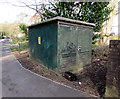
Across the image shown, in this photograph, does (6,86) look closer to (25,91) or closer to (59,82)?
(25,91)

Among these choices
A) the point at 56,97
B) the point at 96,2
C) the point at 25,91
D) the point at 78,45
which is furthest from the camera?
the point at 96,2

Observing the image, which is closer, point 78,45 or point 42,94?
point 42,94

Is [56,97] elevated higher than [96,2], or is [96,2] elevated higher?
[96,2]

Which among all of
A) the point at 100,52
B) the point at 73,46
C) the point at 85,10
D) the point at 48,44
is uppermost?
the point at 85,10

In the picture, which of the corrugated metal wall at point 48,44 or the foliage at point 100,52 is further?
the foliage at point 100,52

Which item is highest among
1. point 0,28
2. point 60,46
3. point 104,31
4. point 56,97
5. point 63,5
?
point 0,28

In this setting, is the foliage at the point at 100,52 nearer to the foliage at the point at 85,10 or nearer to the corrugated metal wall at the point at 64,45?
the corrugated metal wall at the point at 64,45

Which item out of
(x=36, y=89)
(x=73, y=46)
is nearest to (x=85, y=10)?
(x=73, y=46)

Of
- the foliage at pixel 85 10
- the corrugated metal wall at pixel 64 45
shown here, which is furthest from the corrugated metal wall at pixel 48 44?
the foliage at pixel 85 10

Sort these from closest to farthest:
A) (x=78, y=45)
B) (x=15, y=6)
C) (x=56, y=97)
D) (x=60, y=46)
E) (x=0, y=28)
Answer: (x=56, y=97) < (x=60, y=46) < (x=78, y=45) < (x=15, y=6) < (x=0, y=28)

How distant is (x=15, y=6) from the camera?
9.49 metres

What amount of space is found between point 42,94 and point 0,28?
38305 mm

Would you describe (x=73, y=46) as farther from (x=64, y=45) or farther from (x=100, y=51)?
(x=100, y=51)

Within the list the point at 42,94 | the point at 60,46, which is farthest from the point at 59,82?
the point at 60,46
